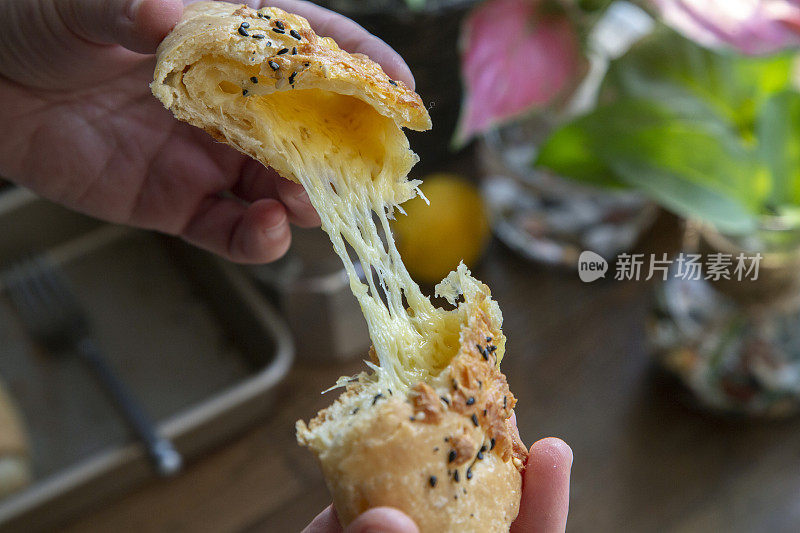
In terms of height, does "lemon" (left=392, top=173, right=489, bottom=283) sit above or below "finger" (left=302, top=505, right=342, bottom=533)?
below

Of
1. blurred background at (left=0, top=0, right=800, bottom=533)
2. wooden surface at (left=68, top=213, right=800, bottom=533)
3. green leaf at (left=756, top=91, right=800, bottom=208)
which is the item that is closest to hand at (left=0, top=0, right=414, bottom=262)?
blurred background at (left=0, top=0, right=800, bottom=533)

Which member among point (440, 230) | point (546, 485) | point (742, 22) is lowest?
point (440, 230)

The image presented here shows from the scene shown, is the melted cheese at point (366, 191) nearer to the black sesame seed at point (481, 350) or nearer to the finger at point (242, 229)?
the black sesame seed at point (481, 350)

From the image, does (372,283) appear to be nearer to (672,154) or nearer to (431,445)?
(431,445)

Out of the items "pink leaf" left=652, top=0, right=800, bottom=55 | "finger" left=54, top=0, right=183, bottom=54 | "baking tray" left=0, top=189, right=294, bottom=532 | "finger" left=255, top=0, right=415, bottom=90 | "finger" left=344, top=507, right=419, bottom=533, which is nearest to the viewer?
"finger" left=344, top=507, right=419, bottom=533

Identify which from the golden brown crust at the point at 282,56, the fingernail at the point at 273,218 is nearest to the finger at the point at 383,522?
the golden brown crust at the point at 282,56

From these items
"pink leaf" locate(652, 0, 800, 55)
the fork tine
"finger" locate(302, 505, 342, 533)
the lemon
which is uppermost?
"pink leaf" locate(652, 0, 800, 55)

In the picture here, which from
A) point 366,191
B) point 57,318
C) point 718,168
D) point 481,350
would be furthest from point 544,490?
point 57,318

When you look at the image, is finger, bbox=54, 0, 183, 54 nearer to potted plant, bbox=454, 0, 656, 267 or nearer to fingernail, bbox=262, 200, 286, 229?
fingernail, bbox=262, 200, 286, 229
